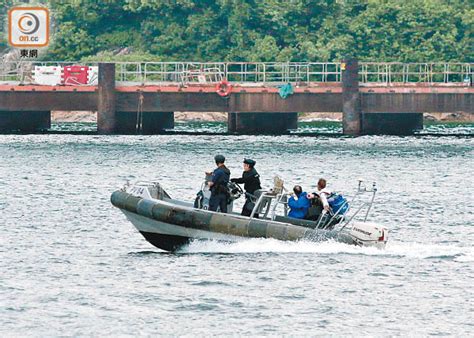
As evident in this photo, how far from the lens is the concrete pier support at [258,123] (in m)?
111

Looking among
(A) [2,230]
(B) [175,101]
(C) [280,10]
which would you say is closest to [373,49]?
(C) [280,10]

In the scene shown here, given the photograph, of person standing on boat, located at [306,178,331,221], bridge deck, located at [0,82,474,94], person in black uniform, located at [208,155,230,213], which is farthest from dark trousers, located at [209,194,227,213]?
bridge deck, located at [0,82,474,94]

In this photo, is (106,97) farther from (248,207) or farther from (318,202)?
(318,202)

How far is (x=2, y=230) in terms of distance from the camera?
47.0 m

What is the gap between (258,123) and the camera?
366 ft

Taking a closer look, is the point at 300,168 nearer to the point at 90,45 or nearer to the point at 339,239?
the point at 339,239

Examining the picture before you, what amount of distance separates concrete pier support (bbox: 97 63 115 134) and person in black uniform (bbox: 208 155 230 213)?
64297mm

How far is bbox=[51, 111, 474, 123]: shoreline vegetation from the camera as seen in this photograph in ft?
496

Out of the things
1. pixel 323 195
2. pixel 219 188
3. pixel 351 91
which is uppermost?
pixel 351 91

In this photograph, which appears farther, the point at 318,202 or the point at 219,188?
the point at 219,188

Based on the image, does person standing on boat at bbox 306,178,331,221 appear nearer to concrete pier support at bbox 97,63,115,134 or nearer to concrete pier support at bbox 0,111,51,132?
concrete pier support at bbox 97,63,115,134

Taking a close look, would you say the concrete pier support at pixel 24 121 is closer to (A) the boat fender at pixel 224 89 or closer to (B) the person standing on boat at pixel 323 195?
(A) the boat fender at pixel 224 89

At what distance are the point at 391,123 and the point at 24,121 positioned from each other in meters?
26.1

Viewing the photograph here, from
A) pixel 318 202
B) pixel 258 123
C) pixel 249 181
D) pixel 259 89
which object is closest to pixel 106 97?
pixel 259 89
